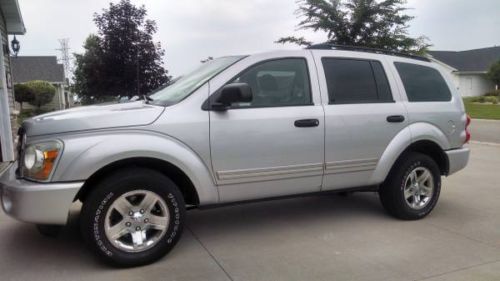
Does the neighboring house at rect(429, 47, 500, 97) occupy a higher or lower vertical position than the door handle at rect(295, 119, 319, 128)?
higher

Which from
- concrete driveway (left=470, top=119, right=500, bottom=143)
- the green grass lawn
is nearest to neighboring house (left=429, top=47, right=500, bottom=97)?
the green grass lawn

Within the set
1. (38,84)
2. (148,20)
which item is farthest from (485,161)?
(38,84)

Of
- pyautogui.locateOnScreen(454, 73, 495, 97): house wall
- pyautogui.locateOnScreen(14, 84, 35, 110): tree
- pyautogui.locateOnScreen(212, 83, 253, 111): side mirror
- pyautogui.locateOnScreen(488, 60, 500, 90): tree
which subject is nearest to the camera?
pyautogui.locateOnScreen(212, 83, 253, 111): side mirror

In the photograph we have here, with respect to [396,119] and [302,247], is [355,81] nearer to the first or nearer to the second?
[396,119]

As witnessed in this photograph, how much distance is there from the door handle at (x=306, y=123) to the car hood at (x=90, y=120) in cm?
128

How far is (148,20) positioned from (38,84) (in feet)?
83.8

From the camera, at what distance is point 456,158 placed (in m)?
5.53

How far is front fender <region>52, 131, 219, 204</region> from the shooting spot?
144 inches

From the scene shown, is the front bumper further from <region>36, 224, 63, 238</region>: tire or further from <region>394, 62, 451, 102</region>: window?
<region>394, 62, 451, 102</region>: window

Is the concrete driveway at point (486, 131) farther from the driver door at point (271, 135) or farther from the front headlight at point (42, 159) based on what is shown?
the front headlight at point (42, 159)

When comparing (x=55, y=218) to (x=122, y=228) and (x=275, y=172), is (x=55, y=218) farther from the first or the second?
(x=275, y=172)

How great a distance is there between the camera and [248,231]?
492cm

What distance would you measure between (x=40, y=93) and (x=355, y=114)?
130 feet

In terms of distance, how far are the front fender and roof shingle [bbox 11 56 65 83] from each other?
161ft
